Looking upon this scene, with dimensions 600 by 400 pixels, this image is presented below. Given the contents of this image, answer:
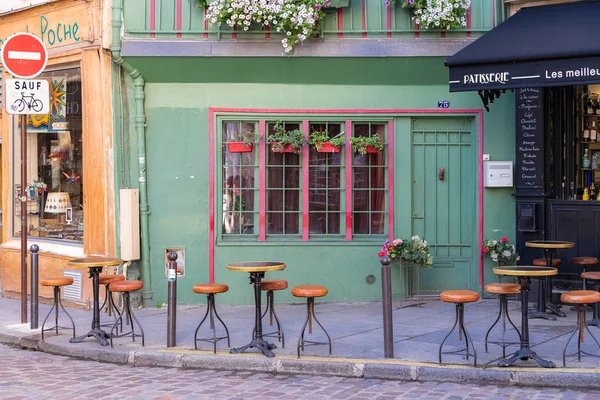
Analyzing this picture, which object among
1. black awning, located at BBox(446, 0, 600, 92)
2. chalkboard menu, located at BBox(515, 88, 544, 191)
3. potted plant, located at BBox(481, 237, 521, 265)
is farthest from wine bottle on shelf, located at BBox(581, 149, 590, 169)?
black awning, located at BBox(446, 0, 600, 92)

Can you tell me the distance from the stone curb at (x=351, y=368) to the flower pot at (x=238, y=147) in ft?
12.7

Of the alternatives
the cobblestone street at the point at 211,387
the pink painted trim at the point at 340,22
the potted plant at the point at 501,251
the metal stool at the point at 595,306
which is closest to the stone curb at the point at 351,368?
the cobblestone street at the point at 211,387

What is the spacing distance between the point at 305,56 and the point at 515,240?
4052mm

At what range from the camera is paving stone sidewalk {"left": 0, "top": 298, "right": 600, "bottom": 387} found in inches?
301

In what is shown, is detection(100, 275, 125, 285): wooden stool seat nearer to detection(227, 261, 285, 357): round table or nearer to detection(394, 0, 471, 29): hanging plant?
detection(227, 261, 285, 357): round table

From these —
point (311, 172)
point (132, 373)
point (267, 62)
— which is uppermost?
point (267, 62)

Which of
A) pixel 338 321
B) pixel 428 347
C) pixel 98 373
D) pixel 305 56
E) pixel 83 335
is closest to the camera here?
pixel 98 373

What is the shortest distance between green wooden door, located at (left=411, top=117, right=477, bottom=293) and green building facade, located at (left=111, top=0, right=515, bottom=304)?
0.05 feet

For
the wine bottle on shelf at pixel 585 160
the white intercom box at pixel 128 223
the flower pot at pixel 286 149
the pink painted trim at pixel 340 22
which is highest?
the pink painted trim at pixel 340 22

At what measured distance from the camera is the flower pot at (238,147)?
37.9ft

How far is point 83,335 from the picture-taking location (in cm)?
952

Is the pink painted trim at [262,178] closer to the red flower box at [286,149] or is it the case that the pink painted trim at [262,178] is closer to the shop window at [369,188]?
the red flower box at [286,149]

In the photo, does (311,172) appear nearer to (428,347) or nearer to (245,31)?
(245,31)

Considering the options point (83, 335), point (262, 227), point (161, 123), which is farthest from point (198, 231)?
point (83, 335)
